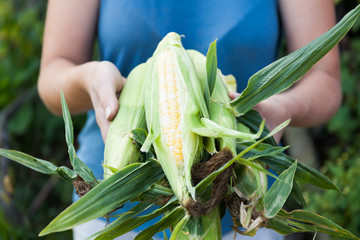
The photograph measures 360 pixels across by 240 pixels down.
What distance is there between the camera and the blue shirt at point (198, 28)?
0.90 m

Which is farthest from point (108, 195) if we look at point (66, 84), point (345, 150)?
point (345, 150)

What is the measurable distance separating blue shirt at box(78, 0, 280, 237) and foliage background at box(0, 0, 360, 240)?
937 millimetres

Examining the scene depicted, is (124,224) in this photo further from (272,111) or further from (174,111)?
(272,111)

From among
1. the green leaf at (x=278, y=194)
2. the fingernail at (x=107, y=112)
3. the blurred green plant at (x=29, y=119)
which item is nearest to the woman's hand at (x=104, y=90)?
the fingernail at (x=107, y=112)

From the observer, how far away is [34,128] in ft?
7.79

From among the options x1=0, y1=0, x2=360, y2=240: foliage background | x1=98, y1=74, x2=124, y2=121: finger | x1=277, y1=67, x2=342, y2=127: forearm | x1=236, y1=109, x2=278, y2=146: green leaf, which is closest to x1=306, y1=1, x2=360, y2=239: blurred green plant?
x1=0, y1=0, x2=360, y2=240: foliage background

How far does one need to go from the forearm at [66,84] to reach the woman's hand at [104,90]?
40 mm

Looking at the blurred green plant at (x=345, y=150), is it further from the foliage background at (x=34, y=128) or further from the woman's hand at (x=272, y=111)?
the woman's hand at (x=272, y=111)

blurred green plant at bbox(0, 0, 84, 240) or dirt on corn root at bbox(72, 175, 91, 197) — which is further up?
blurred green plant at bbox(0, 0, 84, 240)

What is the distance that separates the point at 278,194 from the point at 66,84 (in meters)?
0.50

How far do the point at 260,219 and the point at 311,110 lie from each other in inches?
16.3

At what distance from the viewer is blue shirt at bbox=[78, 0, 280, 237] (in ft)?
2.95

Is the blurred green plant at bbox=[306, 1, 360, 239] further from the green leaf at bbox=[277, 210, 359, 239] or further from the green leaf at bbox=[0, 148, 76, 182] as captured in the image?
the green leaf at bbox=[0, 148, 76, 182]

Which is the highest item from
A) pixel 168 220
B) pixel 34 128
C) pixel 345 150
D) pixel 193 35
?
pixel 34 128
